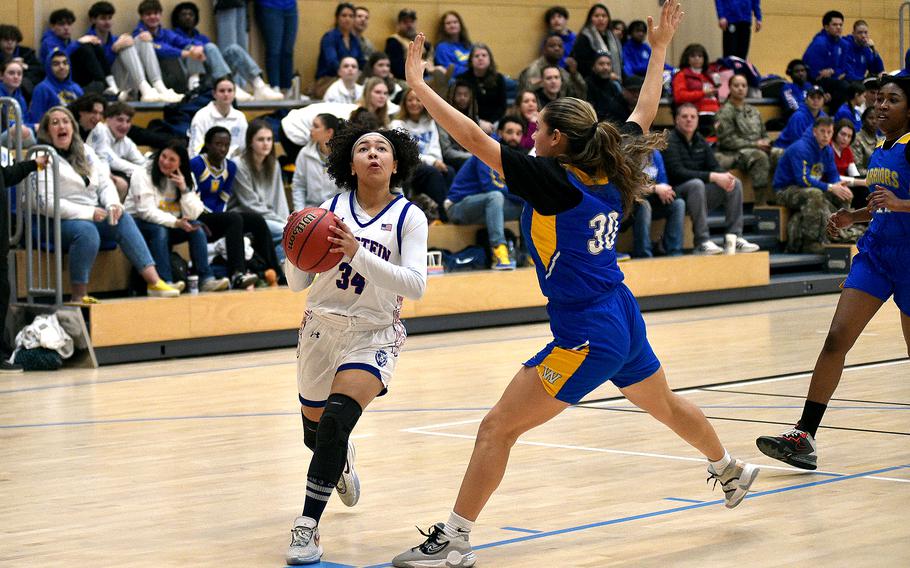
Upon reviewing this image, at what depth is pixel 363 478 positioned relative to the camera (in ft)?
19.1

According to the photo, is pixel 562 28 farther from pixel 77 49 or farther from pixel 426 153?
pixel 77 49

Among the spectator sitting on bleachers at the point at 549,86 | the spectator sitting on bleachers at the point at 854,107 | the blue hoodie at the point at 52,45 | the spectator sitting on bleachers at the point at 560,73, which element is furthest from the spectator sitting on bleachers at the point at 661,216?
the blue hoodie at the point at 52,45

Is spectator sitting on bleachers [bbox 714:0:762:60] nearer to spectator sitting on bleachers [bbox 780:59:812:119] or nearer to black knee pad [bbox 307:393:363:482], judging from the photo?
spectator sitting on bleachers [bbox 780:59:812:119]

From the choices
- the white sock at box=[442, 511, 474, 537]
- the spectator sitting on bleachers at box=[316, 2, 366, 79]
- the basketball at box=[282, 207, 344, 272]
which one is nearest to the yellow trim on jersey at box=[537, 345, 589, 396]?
the white sock at box=[442, 511, 474, 537]

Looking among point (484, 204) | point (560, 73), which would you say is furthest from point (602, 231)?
point (560, 73)

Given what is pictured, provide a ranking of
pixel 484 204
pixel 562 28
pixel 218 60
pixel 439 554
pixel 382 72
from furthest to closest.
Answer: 1. pixel 562 28
2. pixel 382 72
3. pixel 218 60
4. pixel 484 204
5. pixel 439 554

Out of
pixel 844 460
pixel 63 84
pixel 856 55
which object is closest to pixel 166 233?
pixel 63 84

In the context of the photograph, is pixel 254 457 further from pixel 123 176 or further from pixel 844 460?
→ pixel 123 176

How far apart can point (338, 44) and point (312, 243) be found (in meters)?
10.7

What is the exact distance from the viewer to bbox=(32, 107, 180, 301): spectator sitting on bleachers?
33.0 feet

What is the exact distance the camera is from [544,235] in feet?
14.2

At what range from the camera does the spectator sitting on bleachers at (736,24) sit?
59.8 feet

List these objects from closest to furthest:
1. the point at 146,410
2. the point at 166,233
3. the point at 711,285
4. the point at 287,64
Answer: the point at 146,410, the point at 166,233, the point at 711,285, the point at 287,64

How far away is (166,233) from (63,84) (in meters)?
2.50
